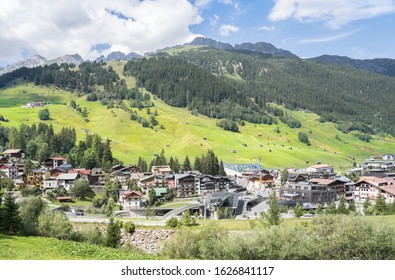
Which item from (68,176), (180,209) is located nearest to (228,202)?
(180,209)

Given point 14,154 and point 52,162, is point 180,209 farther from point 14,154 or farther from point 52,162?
point 14,154

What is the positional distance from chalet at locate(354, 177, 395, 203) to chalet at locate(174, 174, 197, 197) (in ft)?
155

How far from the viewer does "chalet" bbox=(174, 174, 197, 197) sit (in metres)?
105

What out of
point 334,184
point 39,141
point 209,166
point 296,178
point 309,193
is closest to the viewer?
point 309,193

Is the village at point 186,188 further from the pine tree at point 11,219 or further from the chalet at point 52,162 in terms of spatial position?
the pine tree at point 11,219

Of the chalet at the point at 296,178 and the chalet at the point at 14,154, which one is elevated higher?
the chalet at the point at 14,154

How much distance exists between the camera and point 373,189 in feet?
341

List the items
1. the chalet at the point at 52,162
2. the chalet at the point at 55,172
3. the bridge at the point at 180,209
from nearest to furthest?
the bridge at the point at 180,209
the chalet at the point at 55,172
the chalet at the point at 52,162

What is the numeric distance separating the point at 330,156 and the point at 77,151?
122 m

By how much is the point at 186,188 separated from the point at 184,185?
1.02m

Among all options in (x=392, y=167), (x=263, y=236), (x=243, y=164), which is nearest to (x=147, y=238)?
(x=263, y=236)

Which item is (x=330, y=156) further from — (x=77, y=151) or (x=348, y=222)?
(x=348, y=222)

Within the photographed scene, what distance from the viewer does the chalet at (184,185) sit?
105 metres

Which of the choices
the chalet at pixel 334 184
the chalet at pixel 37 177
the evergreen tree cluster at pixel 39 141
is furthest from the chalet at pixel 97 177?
the chalet at pixel 334 184
